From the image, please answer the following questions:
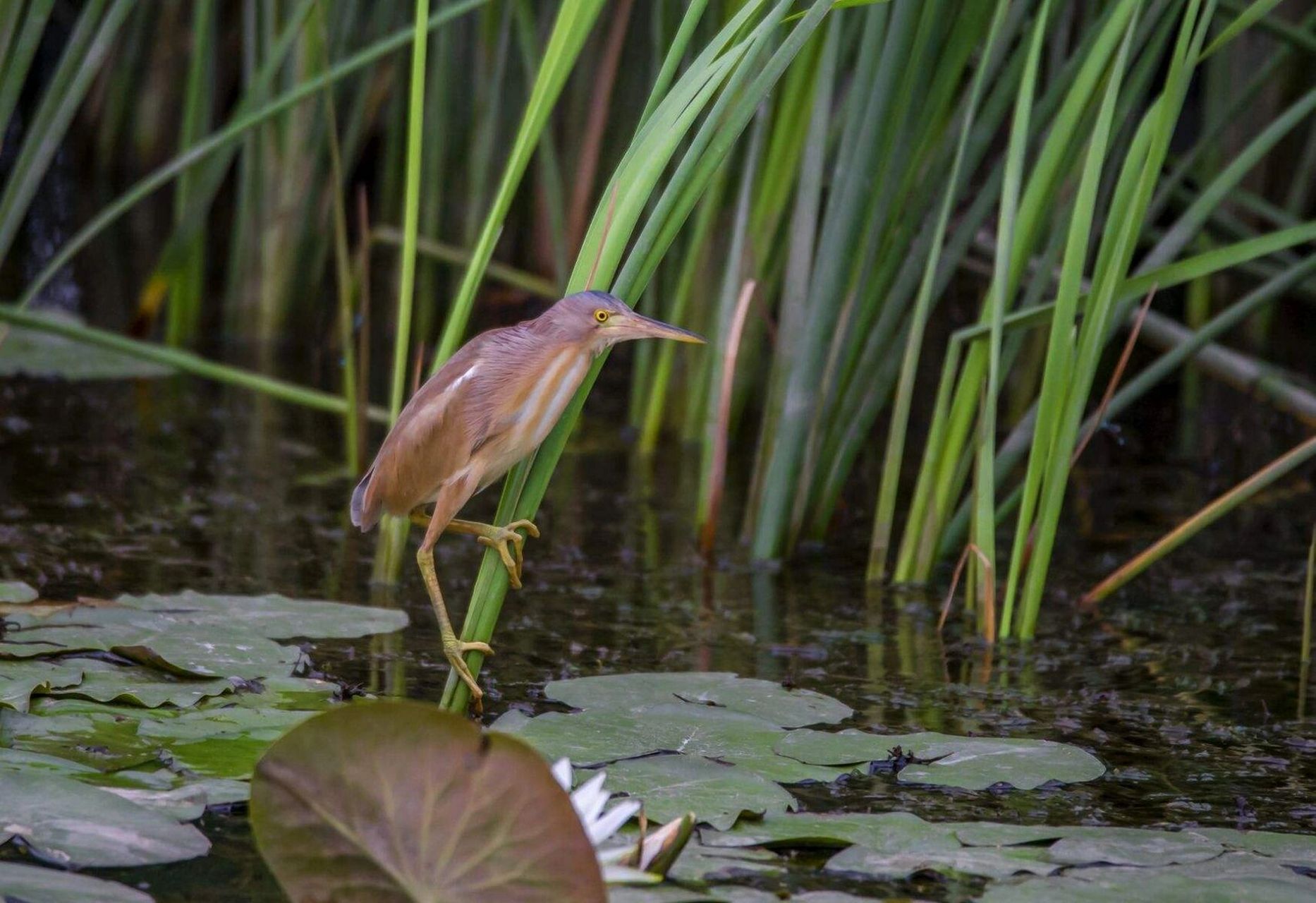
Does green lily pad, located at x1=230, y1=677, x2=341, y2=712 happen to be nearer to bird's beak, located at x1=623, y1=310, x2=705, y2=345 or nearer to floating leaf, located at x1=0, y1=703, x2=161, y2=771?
floating leaf, located at x1=0, y1=703, x2=161, y2=771

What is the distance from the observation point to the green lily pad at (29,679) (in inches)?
88.0

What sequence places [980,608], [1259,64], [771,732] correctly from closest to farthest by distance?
[771,732]
[980,608]
[1259,64]

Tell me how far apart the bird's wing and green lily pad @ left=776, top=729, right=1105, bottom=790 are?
67cm

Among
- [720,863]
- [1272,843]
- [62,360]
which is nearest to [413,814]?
[720,863]

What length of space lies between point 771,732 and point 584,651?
2.05 ft

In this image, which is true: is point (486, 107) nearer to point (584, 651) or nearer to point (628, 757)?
point (584, 651)

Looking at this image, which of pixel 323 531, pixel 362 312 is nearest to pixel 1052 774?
pixel 323 531

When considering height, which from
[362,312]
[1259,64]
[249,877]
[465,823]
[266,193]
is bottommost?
[249,877]

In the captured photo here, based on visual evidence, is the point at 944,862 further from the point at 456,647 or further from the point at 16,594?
the point at 16,594

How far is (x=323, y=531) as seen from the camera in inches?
147

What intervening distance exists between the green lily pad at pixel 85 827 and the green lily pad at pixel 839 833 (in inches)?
25.5

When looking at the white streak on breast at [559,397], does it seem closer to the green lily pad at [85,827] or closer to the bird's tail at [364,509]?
the bird's tail at [364,509]

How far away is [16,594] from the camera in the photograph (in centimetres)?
276

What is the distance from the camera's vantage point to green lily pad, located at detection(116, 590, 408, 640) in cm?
275
